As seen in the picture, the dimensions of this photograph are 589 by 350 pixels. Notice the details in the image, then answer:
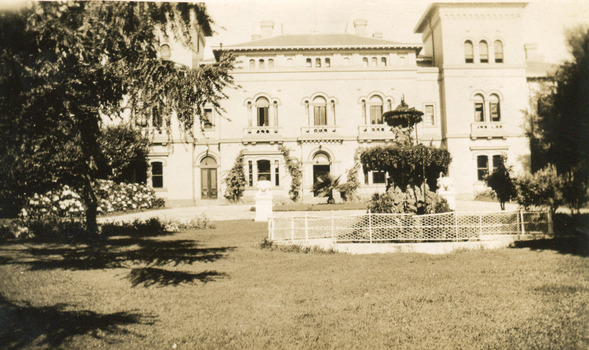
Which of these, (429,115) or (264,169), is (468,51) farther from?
(264,169)

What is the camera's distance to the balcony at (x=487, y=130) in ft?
90.4

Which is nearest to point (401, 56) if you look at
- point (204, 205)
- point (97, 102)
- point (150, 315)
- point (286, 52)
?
point (286, 52)

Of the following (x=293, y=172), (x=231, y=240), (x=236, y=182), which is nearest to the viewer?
(x=231, y=240)

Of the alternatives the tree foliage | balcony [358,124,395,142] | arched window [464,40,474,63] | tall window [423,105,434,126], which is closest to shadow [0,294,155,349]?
the tree foliage

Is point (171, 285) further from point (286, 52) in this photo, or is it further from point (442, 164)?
point (286, 52)

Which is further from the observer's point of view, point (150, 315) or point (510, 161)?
point (510, 161)

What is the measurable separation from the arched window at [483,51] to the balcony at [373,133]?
9.13 m

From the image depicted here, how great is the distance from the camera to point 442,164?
974 centimetres

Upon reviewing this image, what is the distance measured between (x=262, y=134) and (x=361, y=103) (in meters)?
7.63

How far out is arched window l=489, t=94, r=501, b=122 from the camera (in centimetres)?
2822

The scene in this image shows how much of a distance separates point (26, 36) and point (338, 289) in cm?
601

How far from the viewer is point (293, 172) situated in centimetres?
2697

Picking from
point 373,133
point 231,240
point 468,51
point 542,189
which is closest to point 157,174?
point 373,133

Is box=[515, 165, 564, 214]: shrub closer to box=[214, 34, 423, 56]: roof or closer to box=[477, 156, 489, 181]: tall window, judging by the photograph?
box=[477, 156, 489, 181]: tall window
